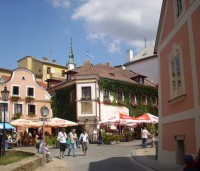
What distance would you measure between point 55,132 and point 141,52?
22.0m

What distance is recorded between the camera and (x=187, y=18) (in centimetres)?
1241

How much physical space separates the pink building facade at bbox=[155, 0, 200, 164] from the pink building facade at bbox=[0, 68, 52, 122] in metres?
28.2

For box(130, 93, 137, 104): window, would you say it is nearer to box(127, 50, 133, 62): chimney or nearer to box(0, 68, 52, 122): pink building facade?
box(0, 68, 52, 122): pink building facade

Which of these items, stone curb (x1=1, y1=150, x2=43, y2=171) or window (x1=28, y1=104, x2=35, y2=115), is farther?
window (x1=28, y1=104, x2=35, y2=115)

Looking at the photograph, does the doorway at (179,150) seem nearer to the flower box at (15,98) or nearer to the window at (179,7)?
the window at (179,7)

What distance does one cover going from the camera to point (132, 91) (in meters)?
43.7

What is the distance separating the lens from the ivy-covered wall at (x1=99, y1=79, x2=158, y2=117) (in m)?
40.9

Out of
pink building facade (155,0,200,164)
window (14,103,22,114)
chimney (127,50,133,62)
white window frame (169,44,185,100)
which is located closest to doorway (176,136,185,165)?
pink building facade (155,0,200,164)

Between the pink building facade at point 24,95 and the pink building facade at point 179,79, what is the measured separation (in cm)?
2821

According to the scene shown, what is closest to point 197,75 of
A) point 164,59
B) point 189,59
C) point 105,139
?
point 189,59

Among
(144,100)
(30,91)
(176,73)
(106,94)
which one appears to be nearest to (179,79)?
(176,73)

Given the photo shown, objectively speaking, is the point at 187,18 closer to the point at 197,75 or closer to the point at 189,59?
the point at 189,59

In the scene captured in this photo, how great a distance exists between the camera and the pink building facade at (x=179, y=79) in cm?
1157

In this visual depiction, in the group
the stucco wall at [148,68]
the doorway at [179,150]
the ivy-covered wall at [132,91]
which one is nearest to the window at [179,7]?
the doorway at [179,150]
